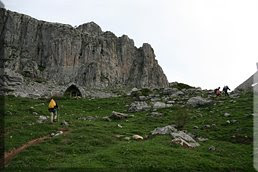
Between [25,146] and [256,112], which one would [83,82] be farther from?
[25,146]

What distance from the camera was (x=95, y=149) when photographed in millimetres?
27094

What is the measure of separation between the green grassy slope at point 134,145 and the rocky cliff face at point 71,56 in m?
113

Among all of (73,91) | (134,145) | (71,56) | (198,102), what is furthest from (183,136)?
(71,56)

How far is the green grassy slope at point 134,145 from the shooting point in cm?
2372

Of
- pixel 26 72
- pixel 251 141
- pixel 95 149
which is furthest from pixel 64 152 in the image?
pixel 26 72

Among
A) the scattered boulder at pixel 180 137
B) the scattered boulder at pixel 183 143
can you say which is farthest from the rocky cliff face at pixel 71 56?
the scattered boulder at pixel 183 143

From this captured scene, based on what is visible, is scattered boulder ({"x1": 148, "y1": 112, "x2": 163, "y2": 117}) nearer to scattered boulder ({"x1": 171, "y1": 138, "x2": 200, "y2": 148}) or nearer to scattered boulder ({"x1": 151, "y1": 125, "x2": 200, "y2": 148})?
scattered boulder ({"x1": 151, "y1": 125, "x2": 200, "y2": 148})

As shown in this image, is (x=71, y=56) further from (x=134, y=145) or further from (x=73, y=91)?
(x=134, y=145)

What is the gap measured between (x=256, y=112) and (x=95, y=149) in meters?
20.8

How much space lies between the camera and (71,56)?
6565 inches

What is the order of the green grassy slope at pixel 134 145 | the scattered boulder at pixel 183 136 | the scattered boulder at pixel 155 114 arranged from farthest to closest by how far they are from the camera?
the scattered boulder at pixel 155 114 < the scattered boulder at pixel 183 136 < the green grassy slope at pixel 134 145

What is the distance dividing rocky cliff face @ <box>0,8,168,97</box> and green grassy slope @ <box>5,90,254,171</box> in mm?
112543

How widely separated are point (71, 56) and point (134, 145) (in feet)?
468

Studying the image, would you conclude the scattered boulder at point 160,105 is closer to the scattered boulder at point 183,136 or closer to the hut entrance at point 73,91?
the scattered boulder at point 183,136
